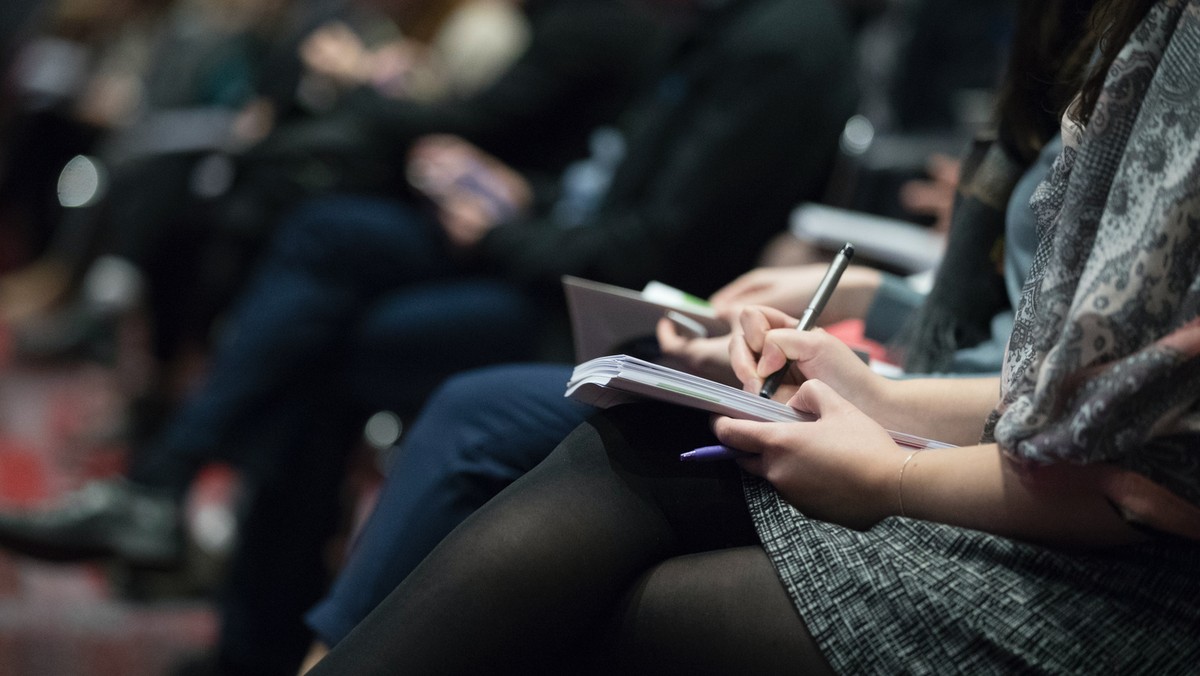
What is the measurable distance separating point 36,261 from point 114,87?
2.05 ft

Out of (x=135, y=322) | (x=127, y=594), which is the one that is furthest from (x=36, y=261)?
(x=127, y=594)

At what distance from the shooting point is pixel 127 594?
6.56ft

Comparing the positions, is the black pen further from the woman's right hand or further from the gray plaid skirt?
the gray plaid skirt

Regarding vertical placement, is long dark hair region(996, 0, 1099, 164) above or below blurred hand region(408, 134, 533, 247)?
above

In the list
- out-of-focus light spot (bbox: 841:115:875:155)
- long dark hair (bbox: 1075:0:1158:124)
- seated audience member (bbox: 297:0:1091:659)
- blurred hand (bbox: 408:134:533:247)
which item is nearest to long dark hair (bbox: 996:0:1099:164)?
seated audience member (bbox: 297:0:1091:659)

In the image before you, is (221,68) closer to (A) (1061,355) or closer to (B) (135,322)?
Answer: (B) (135,322)

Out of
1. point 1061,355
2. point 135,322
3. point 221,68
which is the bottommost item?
point 135,322

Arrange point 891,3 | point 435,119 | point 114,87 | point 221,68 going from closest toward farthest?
point 435,119 → point 891,3 → point 221,68 → point 114,87

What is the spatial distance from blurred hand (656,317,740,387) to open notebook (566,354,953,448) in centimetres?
21

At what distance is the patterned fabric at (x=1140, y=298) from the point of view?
0.64m

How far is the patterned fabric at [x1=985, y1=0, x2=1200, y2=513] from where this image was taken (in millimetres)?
638

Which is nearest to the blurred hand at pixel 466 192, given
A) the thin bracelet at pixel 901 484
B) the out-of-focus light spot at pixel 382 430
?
the out-of-focus light spot at pixel 382 430

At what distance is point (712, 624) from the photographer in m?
0.72

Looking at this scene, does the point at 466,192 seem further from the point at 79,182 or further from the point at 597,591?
the point at 79,182
